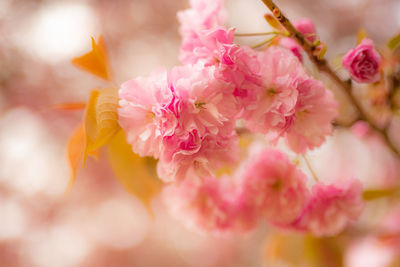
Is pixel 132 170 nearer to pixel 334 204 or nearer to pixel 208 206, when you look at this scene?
pixel 208 206

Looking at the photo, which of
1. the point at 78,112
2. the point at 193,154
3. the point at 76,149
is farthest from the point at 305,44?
the point at 78,112

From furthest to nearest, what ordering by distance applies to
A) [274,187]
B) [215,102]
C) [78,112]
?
[78,112] < [274,187] < [215,102]

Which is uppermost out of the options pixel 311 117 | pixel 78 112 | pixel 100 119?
pixel 100 119

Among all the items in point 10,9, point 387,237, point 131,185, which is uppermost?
point 10,9

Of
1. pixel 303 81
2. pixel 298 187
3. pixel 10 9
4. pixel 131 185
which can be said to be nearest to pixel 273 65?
pixel 303 81

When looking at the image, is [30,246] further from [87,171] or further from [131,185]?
[131,185]

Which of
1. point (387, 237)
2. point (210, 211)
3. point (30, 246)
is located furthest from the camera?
point (30, 246)

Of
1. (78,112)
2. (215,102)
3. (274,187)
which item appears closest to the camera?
(215,102)
